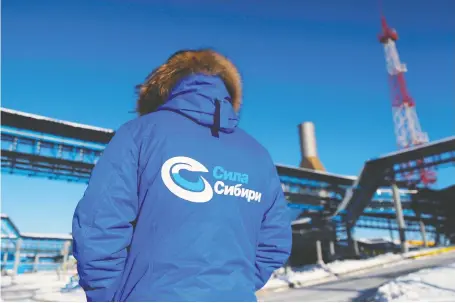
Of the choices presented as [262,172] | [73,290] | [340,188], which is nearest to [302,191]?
[340,188]

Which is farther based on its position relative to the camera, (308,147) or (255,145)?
(308,147)

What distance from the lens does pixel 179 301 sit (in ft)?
3.28

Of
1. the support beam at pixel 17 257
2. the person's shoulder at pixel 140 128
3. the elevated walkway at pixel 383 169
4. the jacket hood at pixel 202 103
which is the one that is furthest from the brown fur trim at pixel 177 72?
the support beam at pixel 17 257

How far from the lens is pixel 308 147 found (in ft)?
109

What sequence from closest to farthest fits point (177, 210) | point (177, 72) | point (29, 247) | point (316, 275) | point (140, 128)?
1. point (177, 210)
2. point (140, 128)
3. point (177, 72)
4. point (316, 275)
5. point (29, 247)

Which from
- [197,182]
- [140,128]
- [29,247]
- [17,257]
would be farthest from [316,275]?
[29,247]

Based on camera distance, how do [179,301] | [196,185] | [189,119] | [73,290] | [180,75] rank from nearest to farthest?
[179,301] < [196,185] < [189,119] < [180,75] < [73,290]

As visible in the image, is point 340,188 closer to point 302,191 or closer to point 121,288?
point 302,191

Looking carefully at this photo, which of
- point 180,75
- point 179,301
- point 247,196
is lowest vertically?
point 179,301

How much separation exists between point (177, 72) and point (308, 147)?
33069mm

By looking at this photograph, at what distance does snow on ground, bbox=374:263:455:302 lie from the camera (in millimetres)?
4945

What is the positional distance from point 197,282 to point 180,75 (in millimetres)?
861

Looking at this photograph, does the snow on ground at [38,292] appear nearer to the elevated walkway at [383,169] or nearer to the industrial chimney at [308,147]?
the elevated walkway at [383,169]

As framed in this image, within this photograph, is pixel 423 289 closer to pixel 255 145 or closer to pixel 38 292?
pixel 255 145
